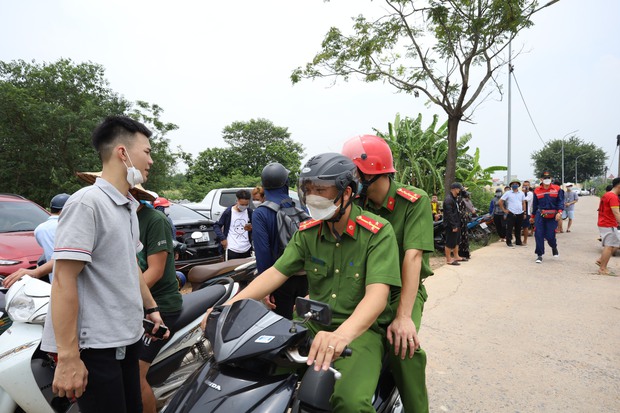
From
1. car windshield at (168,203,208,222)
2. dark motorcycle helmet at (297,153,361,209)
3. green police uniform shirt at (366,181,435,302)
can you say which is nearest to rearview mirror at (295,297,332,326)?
dark motorcycle helmet at (297,153,361,209)

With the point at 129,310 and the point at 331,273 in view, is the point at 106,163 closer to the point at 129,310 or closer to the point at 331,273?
the point at 129,310

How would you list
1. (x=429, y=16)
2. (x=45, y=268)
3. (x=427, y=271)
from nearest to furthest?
(x=427, y=271)
(x=45, y=268)
(x=429, y=16)

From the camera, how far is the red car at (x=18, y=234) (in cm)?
482

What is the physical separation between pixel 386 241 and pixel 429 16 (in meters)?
10.1

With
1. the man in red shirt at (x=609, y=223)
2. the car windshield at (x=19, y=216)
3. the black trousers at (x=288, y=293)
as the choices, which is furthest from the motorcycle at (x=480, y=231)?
the car windshield at (x=19, y=216)

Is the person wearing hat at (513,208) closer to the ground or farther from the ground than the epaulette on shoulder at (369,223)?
closer to the ground

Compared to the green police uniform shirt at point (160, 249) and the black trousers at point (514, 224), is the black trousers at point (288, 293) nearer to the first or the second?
the green police uniform shirt at point (160, 249)

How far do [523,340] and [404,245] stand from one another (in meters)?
2.86

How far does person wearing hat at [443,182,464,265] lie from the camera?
850cm

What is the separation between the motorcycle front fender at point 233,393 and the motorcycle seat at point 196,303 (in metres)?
1.30

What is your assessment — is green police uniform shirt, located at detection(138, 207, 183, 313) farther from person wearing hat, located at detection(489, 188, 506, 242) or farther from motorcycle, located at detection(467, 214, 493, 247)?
person wearing hat, located at detection(489, 188, 506, 242)

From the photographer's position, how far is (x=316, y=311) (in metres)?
1.47

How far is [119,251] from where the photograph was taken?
70.5 inches

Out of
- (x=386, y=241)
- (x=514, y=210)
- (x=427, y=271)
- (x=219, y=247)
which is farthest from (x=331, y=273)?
(x=514, y=210)
